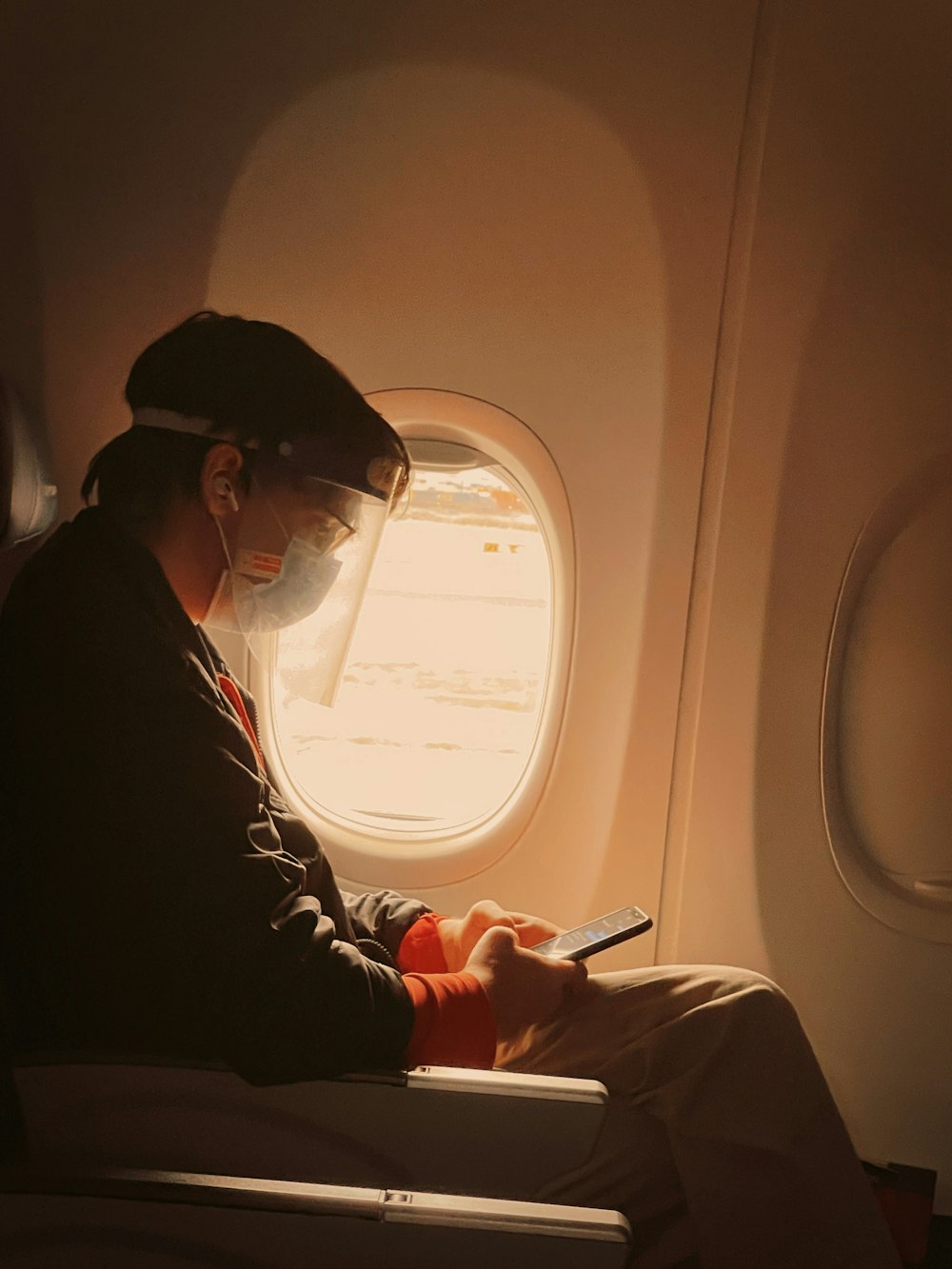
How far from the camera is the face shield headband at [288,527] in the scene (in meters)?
1.37

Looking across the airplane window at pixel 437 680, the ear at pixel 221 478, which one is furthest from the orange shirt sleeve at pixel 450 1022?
the airplane window at pixel 437 680

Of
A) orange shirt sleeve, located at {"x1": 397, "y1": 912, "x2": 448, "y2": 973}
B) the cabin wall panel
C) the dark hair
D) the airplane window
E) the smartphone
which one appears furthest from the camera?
the airplane window

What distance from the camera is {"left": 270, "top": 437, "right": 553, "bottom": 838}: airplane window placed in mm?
2119

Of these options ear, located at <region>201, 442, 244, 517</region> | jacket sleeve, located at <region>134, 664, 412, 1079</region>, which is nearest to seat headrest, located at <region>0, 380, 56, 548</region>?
ear, located at <region>201, 442, 244, 517</region>

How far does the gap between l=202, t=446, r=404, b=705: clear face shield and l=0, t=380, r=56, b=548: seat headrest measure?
0.83ft

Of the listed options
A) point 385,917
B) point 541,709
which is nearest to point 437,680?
point 541,709

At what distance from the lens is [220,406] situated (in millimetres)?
1341

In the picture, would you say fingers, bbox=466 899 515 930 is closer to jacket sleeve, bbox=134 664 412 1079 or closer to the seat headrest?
jacket sleeve, bbox=134 664 412 1079

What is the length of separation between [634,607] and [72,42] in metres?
1.33

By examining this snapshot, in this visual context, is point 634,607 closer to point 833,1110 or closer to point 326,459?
point 326,459

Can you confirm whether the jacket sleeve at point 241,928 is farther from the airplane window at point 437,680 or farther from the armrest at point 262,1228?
the airplane window at point 437,680

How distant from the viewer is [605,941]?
1495 mm

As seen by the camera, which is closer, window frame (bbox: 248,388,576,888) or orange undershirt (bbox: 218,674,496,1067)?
orange undershirt (bbox: 218,674,496,1067)

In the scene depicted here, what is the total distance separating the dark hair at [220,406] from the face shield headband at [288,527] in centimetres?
1
